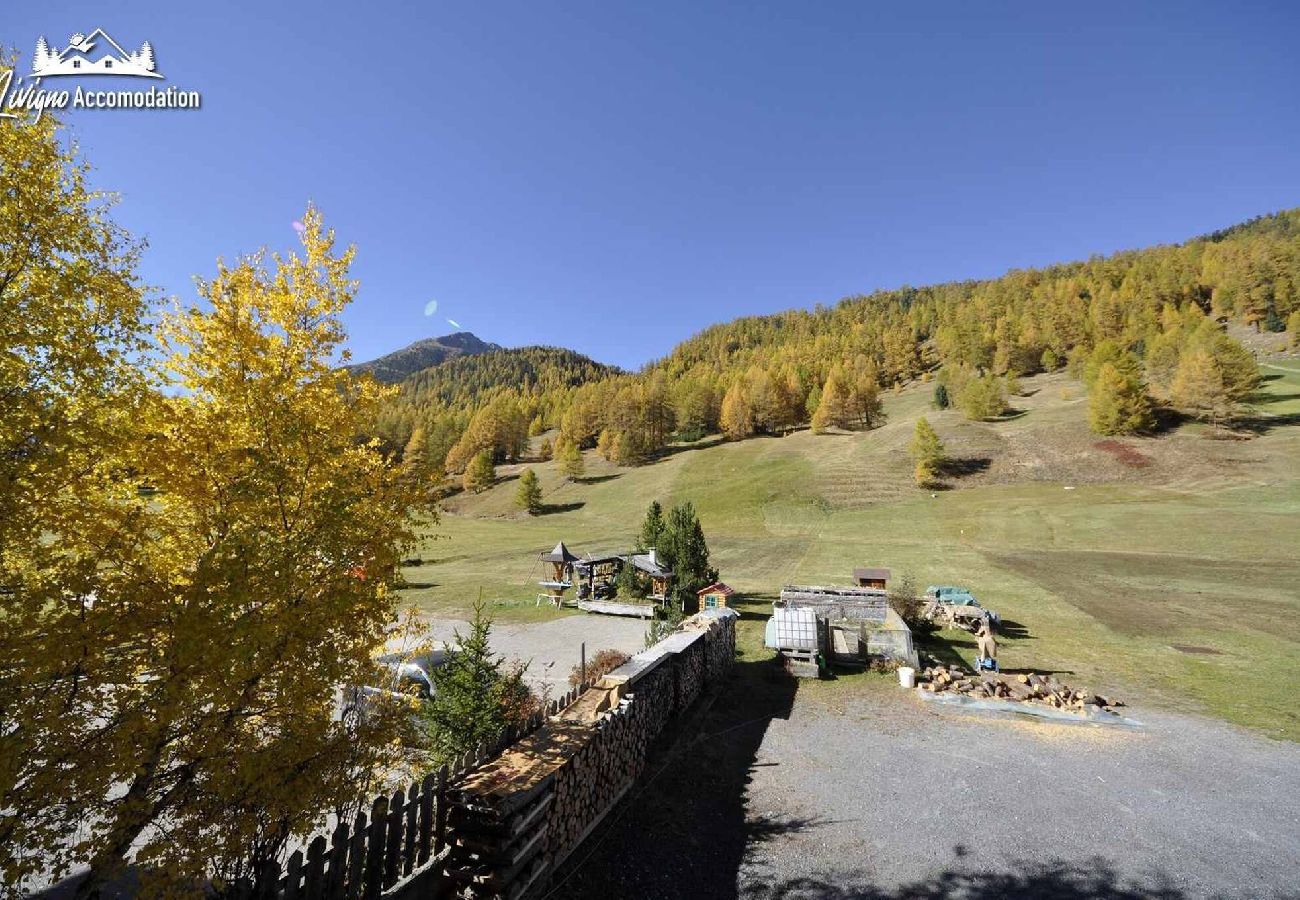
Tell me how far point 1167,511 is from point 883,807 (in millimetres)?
52225

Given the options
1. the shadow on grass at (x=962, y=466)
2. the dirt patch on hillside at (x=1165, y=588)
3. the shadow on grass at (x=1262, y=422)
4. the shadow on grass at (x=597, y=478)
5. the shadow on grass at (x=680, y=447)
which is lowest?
the dirt patch on hillside at (x=1165, y=588)

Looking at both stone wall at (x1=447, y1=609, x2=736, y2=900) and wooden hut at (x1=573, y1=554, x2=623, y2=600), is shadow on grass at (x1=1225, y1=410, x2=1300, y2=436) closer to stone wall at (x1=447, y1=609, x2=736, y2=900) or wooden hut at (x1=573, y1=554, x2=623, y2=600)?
wooden hut at (x1=573, y1=554, x2=623, y2=600)

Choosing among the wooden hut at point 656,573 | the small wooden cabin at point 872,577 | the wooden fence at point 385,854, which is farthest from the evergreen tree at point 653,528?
the wooden fence at point 385,854

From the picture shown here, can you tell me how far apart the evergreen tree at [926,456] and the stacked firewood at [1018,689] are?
168ft

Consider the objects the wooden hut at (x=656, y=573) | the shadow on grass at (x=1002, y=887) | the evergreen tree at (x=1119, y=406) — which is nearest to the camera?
the shadow on grass at (x=1002, y=887)

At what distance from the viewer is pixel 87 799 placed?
4.18 m

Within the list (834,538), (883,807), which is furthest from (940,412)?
(883,807)

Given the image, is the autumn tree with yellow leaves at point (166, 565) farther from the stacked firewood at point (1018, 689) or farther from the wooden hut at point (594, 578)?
the wooden hut at point (594, 578)

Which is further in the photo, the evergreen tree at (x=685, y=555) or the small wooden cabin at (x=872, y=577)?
the evergreen tree at (x=685, y=555)

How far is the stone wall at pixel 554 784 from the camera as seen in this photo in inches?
222

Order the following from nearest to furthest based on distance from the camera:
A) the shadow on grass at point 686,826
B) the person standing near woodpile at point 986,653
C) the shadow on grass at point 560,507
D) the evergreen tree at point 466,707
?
1. the shadow on grass at point 686,826
2. the evergreen tree at point 466,707
3. the person standing near woodpile at point 986,653
4. the shadow on grass at point 560,507

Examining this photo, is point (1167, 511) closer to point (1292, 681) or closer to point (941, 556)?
point (941, 556)

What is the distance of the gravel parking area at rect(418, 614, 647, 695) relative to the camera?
17.0 meters

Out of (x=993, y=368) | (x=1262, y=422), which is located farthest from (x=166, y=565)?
(x=993, y=368)
